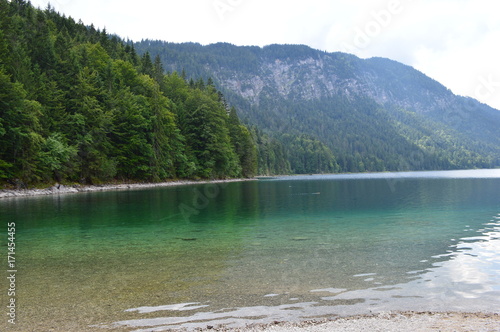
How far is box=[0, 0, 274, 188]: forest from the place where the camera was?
51.1 m

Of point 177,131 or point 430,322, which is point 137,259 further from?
point 177,131

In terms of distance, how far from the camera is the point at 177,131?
9056 cm

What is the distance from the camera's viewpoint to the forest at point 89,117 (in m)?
51.1

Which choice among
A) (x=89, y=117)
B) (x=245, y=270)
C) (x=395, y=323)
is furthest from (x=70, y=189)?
(x=395, y=323)

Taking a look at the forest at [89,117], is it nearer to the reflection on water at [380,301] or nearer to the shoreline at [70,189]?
the shoreline at [70,189]

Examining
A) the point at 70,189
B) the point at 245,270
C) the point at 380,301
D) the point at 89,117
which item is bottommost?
the point at 380,301

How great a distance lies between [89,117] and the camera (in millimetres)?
66812

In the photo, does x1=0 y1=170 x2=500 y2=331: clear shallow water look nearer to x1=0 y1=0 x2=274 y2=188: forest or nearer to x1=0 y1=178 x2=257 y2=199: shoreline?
x1=0 y1=178 x2=257 y2=199: shoreline

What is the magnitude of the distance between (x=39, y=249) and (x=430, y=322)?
16361 millimetres

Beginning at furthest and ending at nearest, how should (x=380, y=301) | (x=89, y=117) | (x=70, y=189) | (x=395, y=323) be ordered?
(x=89, y=117)
(x=70, y=189)
(x=380, y=301)
(x=395, y=323)

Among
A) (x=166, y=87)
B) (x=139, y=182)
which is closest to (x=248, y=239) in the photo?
(x=139, y=182)

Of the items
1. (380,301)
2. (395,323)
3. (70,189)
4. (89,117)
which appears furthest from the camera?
(89,117)

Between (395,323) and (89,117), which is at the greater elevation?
(89,117)

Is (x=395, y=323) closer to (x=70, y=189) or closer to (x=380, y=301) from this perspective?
(x=380, y=301)
